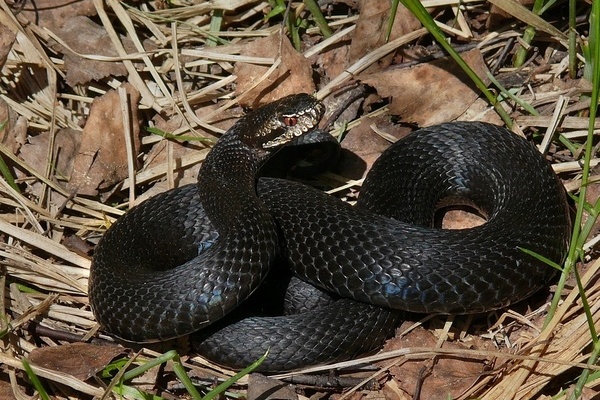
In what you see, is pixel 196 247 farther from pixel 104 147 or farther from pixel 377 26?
pixel 377 26

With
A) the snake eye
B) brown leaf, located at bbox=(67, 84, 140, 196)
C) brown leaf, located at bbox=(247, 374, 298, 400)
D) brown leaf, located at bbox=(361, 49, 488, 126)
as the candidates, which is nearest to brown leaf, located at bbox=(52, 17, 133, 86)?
brown leaf, located at bbox=(67, 84, 140, 196)

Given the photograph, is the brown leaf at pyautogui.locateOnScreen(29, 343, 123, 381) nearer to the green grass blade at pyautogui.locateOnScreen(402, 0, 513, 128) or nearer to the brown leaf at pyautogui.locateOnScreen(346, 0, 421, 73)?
the green grass blade at pyautogui.locateOnScreen(402, 0, 513, 128)

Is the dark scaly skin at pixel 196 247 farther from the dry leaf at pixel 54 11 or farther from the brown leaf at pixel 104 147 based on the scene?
the dry leaf at pixel 54 11

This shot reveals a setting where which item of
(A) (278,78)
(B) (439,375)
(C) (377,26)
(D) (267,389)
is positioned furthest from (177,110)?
(B) (439,375)

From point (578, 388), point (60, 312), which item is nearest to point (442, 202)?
point (578, 388)

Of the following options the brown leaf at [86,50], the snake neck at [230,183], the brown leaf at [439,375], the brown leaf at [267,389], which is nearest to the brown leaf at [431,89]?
the snake neck at [230,183]
